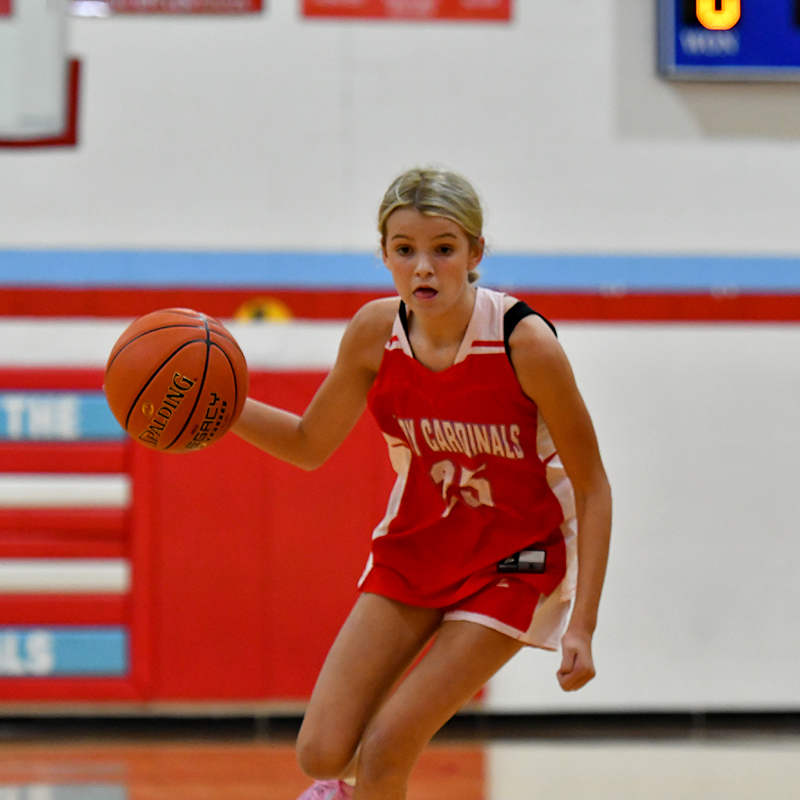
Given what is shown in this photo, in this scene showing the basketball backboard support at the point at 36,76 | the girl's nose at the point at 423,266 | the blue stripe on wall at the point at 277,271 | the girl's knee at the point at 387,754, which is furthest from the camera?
the blue stripe on wall at the point at 277,271

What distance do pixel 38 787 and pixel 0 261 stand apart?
2.05 metres

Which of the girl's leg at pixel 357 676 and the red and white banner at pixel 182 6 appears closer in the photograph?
the girl's leg at pixel 357 676

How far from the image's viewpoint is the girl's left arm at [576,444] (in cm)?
191

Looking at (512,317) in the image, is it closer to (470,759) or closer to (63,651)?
(470,759)

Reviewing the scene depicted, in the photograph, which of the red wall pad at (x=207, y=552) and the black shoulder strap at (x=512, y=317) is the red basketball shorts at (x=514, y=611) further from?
the red wall pad at (x=207, y=552)

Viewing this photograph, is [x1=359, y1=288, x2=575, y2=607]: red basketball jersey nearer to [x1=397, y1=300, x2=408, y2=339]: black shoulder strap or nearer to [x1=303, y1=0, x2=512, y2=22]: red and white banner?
[x1=397, y1=300, x2=408, y2=339]: black shoulder strap

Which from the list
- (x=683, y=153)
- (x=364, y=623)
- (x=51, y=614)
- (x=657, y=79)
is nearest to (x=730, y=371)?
(x=683, y=153)

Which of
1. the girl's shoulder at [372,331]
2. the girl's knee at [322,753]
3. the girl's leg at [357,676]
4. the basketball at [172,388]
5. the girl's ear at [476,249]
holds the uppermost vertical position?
the girl's ear at [476,249]

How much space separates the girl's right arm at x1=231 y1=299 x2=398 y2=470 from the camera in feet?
7.20

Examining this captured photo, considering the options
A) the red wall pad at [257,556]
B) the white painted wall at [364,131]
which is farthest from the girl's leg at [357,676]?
the white painted wall at [364,131]

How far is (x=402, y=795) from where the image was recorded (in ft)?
6.18

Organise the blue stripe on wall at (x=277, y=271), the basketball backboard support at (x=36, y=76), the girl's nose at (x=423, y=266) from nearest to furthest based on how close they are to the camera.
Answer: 1. the girl's nose at (x=423, y=266)
2. the basketball backboard support at (x=36, y=76)
3. the blue stripe on wall at (x=277, y=271)

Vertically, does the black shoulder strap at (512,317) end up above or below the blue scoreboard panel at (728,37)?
below

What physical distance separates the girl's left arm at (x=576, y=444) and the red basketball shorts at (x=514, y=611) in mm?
126
